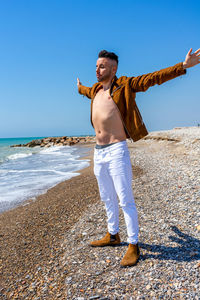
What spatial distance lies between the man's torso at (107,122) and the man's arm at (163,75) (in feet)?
1.46

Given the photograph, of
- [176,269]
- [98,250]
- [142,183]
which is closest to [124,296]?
[176,269]

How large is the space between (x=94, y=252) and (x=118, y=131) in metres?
2.06

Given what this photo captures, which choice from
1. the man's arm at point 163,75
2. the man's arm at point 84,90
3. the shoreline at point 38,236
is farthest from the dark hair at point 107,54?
the shoreline at point 38,236

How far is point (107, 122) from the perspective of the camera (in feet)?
11.6

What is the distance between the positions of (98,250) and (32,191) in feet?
18.5

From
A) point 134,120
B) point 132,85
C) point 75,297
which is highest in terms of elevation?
point 132,85

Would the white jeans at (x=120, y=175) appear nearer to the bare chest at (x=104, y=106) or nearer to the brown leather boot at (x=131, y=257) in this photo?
the brown leather boot at (x=131, y=257)

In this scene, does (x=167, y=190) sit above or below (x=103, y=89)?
below

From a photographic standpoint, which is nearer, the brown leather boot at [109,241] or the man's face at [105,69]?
the man's face at [105,69]

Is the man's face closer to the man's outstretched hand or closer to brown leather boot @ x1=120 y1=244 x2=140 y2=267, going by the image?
the man's outstretched hand

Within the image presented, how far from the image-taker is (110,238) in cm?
400

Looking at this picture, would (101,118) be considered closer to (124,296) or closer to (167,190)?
(124,296)

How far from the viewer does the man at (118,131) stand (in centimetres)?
331

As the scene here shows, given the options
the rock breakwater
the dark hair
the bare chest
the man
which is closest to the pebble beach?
the man
